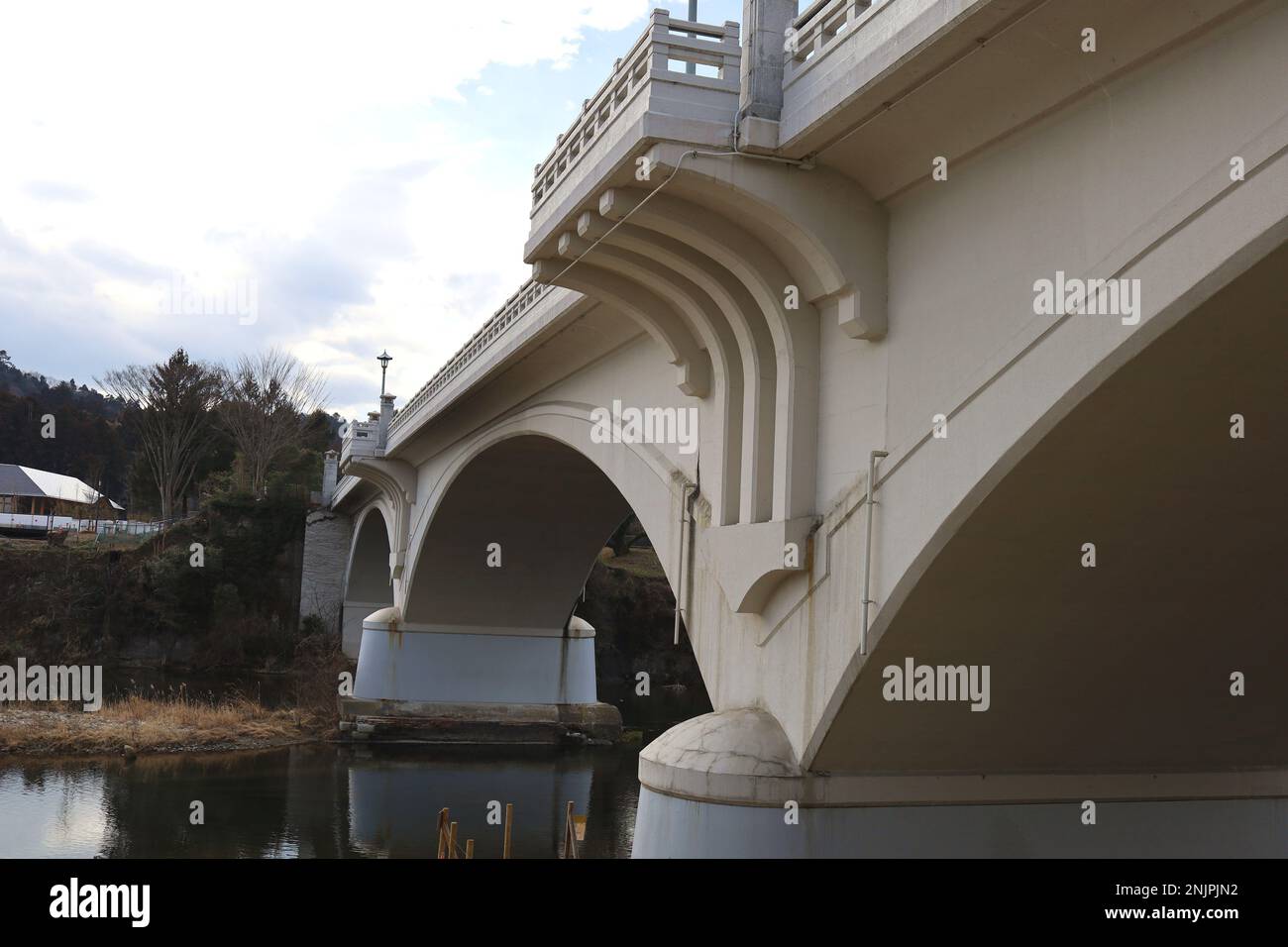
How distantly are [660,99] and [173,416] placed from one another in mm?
58210

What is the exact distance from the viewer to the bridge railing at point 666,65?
324 inches

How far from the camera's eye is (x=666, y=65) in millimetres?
8578

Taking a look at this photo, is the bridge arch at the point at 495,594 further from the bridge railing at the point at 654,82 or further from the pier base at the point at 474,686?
the bridge railing at the point at 654,82

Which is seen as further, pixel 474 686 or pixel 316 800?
pixel 474 686

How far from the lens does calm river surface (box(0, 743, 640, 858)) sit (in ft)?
61.9

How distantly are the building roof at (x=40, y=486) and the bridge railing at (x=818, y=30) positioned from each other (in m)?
63.0

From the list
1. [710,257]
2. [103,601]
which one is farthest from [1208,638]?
[103,601]

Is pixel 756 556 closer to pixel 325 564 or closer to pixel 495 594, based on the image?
pixel 495 594

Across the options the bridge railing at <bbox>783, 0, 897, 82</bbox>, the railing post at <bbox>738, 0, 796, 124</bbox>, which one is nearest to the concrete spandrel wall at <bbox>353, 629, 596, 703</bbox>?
the railing post at <bbox>738, 0, 796, 124</bbox>

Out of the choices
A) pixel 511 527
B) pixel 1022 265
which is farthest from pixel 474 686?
pixel 1022 265

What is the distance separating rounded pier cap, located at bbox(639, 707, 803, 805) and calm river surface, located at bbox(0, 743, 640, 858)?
9995 millimetres

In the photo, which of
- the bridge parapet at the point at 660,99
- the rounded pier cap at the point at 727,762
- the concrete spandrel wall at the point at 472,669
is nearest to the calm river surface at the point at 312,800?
the concrete spandrel wall at the point at 472,669

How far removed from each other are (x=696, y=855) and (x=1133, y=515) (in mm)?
3861

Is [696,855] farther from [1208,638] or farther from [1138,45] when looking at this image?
[1138,45]
